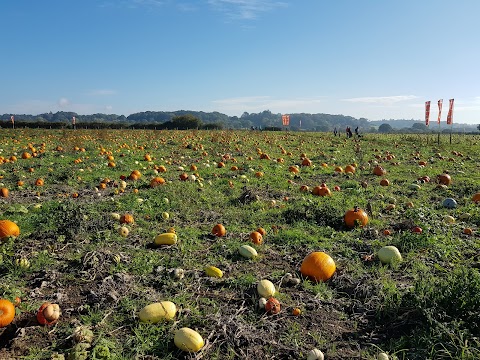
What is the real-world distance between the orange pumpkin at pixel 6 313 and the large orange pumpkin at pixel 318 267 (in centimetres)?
378

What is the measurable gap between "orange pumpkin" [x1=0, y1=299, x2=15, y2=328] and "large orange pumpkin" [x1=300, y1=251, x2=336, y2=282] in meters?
3.78

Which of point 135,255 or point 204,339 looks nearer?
point 204,339

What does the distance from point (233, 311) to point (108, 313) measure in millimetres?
1460

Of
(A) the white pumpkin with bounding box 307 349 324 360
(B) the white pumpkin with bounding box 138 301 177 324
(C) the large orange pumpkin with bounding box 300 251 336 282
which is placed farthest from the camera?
(C) the large orange pumpkin with bounding box 300 251 336 282

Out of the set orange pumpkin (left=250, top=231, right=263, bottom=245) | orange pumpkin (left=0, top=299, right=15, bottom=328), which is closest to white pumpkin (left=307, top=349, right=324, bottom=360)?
orange pumpkin (left=250, top=231, right=263, bottom=245)

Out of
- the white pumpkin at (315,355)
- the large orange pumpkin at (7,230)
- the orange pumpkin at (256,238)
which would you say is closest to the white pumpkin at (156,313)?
the white pumpkin at (315,355)

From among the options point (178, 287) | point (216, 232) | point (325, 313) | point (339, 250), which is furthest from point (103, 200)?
point (325, 313)

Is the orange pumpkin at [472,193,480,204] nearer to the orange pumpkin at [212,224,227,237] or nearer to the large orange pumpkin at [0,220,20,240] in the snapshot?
the orange pumpkin at [212,224,227,237]

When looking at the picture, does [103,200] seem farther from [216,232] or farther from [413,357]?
[413,357]

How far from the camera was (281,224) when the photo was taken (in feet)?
26.3

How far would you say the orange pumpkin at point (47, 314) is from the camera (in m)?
4.10

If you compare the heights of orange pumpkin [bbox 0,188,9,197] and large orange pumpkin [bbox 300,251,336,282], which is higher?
orange pumpkin [bbox 0,188,9,197]

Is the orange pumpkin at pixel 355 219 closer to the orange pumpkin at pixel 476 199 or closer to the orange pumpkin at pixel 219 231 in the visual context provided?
the orange pumpkin at pixel 219 231

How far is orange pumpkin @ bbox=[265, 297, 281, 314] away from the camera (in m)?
4.49
